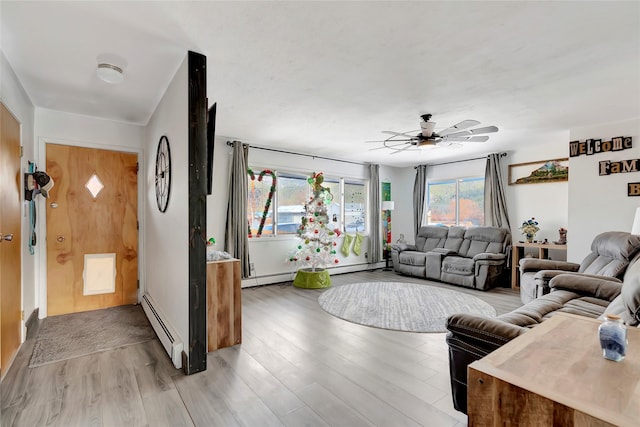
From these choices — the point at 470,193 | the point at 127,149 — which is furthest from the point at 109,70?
the point at 470,193

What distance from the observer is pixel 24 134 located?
2.89m

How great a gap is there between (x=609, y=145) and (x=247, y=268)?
5.38 meters

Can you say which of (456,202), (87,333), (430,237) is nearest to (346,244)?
(430,237)

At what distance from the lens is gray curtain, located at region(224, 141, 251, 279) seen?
4.76m

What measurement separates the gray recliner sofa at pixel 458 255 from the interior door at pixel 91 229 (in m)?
4.83

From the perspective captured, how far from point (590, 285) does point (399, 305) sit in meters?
2.00

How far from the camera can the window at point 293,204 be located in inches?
208

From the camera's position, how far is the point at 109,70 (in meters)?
2.31

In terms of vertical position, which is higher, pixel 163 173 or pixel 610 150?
pixel 610 150

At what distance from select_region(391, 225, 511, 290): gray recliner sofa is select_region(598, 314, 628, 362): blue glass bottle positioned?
4311 mm

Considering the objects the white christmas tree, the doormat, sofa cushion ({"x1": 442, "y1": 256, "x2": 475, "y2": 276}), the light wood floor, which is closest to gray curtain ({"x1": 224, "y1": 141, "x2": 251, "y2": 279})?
the white christmas tree

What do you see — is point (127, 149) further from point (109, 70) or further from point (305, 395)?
point (305, 395)

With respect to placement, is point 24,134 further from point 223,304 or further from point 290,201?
point 290,201

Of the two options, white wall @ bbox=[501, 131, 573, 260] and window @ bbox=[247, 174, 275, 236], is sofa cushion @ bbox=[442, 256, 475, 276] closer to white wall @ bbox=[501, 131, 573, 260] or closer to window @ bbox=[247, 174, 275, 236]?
white wall @ bbox=[501, 131, 573, 260]
